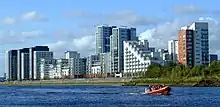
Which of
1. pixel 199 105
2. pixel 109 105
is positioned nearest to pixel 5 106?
pixel 109 105

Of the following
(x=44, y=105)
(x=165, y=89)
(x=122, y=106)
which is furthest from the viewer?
(x=165, y=89)

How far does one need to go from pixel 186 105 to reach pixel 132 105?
971 cm

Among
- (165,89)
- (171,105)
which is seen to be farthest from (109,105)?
(165,89)

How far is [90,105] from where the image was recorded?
102625mm

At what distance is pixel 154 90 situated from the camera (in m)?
148

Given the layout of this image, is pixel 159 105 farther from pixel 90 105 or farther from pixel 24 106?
pixel 24 106

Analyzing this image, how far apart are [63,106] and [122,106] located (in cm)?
1142

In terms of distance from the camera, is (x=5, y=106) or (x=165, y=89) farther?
(x=165, y=89)

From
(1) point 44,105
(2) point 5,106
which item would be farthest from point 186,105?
(2) point 5,106

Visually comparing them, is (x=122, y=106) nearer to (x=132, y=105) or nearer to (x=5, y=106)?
(x=132, y=105)

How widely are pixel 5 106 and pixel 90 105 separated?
14.7 meters

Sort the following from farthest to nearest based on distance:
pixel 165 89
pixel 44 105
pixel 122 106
A: 1. pixel 165 89
2. pixel 44 105
3. pixel 122 106

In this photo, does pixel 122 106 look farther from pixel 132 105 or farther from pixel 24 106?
pixel 24 106

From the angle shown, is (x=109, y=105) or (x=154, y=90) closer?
(x=109, y=105)
